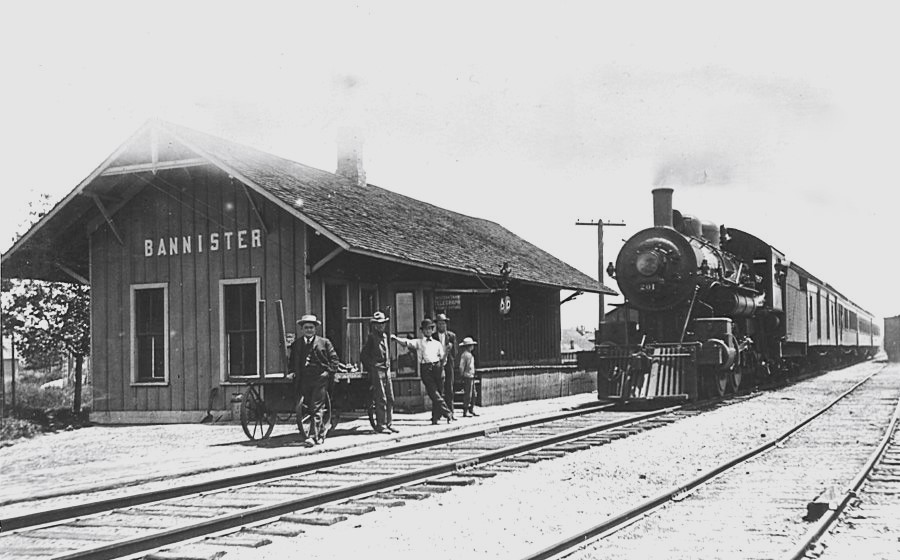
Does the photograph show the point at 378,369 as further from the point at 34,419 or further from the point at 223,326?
the point at 34,419

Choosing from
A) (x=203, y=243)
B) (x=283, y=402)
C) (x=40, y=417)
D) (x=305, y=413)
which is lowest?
(x=40, y=417)

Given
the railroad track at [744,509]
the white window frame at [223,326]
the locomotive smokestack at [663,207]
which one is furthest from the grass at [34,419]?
the locomotive smokestack at [663,207]

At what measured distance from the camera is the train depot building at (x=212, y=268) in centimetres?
1454

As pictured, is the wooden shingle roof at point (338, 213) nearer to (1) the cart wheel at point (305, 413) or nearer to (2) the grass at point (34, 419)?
(1) the cart wheel at point (305, 413)

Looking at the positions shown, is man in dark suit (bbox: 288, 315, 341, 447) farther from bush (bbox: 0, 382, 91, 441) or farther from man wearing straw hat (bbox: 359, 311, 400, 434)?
bush (bbox: 0, 382, 91, 441)

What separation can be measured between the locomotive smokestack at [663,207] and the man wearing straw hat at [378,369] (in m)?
7.31

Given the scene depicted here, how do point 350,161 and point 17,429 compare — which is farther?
point 350,161

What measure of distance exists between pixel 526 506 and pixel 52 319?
51.7 feet

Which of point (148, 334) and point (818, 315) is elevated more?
point (818, 315)

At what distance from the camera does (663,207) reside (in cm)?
1780

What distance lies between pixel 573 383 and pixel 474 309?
4168 millimetres

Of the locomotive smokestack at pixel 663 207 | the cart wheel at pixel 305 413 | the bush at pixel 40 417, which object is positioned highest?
the locomotive smokestack at pixel 663 207

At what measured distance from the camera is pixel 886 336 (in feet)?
166

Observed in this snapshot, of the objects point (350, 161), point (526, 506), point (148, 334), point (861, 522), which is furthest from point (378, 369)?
point (350, 161)
